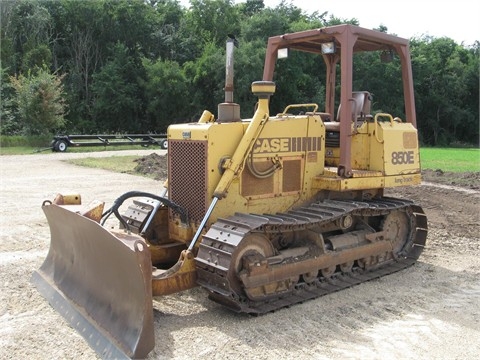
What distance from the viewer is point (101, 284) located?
496 centimetres

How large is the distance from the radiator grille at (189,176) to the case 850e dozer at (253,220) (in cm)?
2

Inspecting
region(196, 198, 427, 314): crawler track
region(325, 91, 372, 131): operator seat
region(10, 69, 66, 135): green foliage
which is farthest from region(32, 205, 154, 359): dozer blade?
region(10, 69, 66, 135): green foliage

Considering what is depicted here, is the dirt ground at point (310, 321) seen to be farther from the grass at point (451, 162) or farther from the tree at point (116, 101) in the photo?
the tree at point (116, 101)

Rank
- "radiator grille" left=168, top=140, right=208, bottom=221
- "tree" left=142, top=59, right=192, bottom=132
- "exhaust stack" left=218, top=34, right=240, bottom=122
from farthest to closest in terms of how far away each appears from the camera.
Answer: "tree" left=142, top=59, right=192, bottom=132 → "exhaust stack" left=218, top=34, right=240, bottom=122 → "radiator grille" left=168, top=140, right=208, bottom=221

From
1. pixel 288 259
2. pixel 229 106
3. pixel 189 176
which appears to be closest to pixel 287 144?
pixel 229 106

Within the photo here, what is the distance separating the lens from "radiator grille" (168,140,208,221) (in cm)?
557

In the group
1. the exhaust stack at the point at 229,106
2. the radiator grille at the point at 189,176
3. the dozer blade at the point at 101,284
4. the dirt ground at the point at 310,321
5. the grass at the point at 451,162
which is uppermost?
the exhaust stack at the point at 229,106

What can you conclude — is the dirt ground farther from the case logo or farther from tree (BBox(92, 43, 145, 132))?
tree (BBox(92, 43, 145, 132))

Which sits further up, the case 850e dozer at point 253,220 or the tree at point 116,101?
the tree at point 116,101

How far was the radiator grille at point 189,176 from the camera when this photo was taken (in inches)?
219

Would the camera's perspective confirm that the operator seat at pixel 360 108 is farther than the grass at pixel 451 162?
No

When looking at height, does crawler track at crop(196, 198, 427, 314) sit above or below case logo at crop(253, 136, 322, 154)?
below

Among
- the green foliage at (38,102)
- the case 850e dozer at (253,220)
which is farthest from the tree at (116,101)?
the case 850e dozer at (253,220)

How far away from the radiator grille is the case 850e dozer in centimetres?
2
